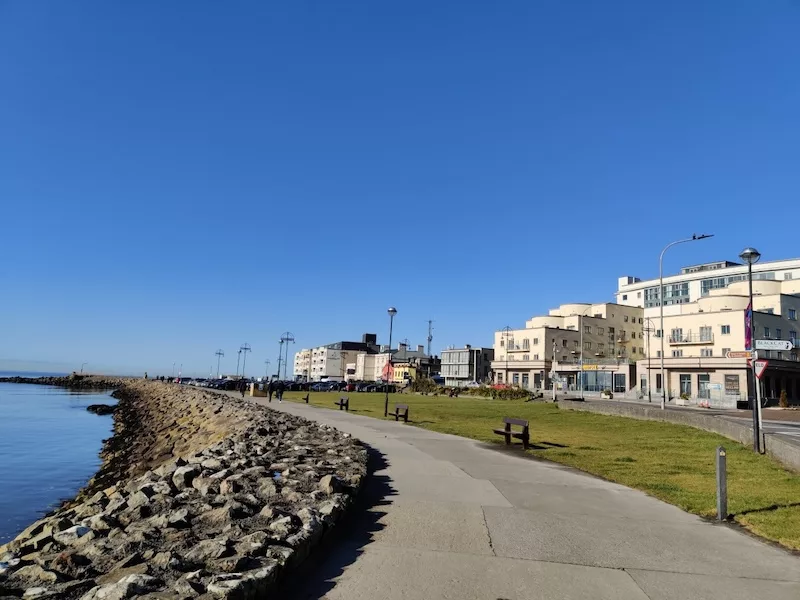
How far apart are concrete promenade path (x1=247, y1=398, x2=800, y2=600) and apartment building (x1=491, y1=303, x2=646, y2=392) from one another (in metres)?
80.5

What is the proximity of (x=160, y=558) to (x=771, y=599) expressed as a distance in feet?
21.2

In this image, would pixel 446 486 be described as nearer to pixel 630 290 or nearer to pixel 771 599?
pixel 771 599

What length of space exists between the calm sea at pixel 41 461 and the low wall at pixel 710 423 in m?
20.0

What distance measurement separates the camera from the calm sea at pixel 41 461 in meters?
15.6

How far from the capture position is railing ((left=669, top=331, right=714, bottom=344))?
69.1 metres

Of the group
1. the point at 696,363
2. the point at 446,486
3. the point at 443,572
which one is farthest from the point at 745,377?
the point at 443,572

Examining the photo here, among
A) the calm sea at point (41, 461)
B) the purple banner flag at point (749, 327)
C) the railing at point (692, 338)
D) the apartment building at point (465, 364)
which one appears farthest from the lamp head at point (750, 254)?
the apartment building at point (465, 364)

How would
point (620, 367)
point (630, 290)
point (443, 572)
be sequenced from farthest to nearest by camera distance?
point (630, 290) < point (620, 367) < point (443, 572)

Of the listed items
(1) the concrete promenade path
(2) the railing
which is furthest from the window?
(1) the concrete promenade path

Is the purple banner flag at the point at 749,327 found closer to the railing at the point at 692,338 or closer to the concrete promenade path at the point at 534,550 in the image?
the concrete promenade path at the point at 534,550

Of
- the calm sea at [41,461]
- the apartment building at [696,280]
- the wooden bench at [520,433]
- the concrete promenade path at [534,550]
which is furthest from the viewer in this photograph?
the apartment building at [696,280]

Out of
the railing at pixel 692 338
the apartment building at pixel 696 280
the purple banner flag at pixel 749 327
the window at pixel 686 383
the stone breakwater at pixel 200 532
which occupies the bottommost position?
the stone breakwater at pixel 200 532

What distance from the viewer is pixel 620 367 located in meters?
83.2

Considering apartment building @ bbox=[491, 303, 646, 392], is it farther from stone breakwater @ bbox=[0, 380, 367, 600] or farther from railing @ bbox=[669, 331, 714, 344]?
stone breakwater @ bbox=[0, 380, 367, 600]
